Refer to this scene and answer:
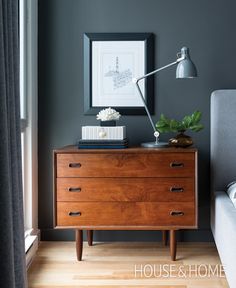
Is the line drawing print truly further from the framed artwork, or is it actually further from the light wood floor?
the light wood floor

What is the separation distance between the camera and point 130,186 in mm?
2266

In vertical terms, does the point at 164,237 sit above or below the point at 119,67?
below

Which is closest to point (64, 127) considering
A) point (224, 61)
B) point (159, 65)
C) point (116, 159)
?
point (116, 159)

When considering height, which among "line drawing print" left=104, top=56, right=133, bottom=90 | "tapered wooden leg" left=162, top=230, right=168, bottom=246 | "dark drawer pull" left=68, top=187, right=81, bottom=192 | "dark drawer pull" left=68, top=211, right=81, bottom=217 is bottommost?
"tapered wooden leg" left=162, top=230, right=168, bottom=246

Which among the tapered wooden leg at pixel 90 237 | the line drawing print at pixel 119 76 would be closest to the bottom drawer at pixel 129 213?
the tapered wooden leg at pixel 90 237

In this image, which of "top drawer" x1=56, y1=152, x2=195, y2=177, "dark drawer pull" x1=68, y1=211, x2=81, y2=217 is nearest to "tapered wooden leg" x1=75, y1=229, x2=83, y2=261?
"dark drawer pull" x1=68, y1=211, x2=81, y2=217

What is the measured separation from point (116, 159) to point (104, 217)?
0.39 metres

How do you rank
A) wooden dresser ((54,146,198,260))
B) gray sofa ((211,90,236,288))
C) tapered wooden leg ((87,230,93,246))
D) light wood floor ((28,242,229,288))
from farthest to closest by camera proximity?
tapered wooden leg ((87,230,93,246)) < gray sofa ((211,90,236,288)) < wooden dresser ((54,146,198,260)) < light wood floor ((28,242,229,288))

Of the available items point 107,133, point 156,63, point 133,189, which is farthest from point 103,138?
point 156,63

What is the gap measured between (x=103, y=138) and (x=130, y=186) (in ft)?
1.26

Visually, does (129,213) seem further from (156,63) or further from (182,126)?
(156,63)

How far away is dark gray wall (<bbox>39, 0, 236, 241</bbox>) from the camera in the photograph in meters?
2.70

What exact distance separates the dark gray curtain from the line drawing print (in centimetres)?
121

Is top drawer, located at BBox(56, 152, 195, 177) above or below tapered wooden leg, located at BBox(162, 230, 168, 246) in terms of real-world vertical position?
above
